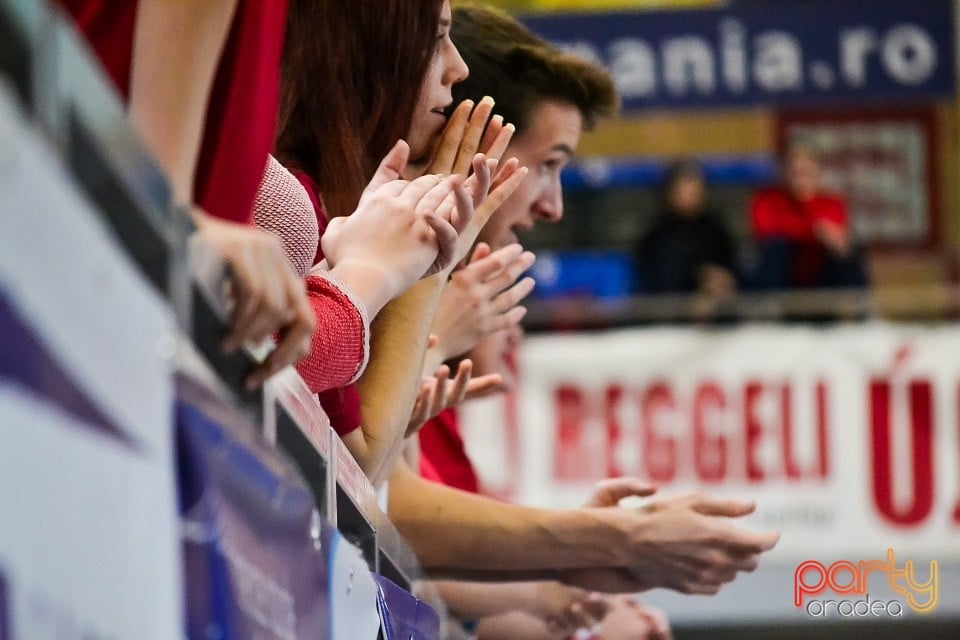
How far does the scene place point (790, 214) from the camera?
250 inches

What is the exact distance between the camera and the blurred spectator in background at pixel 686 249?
619cm

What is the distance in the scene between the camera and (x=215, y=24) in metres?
0.91

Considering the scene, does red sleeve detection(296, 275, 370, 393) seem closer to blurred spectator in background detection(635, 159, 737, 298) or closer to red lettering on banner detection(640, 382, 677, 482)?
red lettering on banner detection(640, 382, 677, 482)

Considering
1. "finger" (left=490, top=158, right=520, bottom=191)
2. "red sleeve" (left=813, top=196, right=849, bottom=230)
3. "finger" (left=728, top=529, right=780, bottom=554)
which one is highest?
"finger" (left=490, top=158, right=520, bottom=191)

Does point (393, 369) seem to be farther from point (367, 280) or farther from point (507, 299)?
point (507, 299)

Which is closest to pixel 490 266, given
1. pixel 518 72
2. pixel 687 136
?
pixel 518 72

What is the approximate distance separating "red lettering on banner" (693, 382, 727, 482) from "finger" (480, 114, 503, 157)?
373 cm

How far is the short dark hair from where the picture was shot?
178 cm

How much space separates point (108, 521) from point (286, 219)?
642 mm

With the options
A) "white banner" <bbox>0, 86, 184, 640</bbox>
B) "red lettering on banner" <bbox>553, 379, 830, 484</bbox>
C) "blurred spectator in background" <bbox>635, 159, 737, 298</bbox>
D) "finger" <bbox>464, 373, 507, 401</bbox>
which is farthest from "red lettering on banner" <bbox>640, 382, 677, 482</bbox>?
"white banner" <bbox>0, 86, 184, 640</bbox>

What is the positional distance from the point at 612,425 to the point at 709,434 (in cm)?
31

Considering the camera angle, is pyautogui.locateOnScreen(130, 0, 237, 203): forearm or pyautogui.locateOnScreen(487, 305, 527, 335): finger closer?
pyautogui.locateOnScreen(130, 0, 237, 203): forearm

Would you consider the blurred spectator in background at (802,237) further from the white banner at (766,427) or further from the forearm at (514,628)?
the forearm at (514,628)

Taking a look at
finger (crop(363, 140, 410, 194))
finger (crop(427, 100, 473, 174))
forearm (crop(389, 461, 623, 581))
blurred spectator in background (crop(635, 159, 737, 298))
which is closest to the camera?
finger (crop(363, 140, 410, 194))
